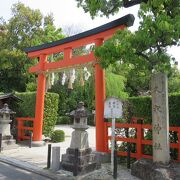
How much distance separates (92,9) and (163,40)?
2.79 metres

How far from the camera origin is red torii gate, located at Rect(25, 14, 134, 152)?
10421 mm

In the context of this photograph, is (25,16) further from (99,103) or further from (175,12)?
(175,12)

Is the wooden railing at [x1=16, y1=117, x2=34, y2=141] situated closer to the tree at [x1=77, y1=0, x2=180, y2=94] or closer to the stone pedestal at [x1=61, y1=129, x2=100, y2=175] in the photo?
the stone pedestal at [x1=61, y1=129, x2=100, y2=175]

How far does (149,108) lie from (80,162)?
3142 millimetres

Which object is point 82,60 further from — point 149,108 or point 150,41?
point 150,41

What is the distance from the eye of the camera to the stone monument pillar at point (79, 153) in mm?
8573

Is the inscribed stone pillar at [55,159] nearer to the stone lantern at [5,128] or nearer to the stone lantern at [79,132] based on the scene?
the stone lantern at [79,132]

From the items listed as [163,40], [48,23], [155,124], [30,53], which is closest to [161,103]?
[155,124]

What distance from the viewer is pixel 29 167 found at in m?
9.55

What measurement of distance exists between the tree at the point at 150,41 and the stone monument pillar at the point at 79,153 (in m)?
2.18

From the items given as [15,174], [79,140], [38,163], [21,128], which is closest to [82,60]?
[79,140]

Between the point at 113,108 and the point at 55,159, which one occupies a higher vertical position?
the point at 113,108

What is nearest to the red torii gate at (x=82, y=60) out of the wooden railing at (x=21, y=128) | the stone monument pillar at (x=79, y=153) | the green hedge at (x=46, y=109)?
the green hedge at (x=46, y=109)

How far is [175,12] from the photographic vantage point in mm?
7547
